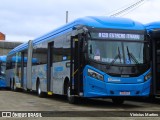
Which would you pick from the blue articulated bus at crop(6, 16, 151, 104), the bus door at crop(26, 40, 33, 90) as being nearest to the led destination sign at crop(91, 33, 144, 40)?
the blue articulated bus at crop(6, 16, 151, 104)

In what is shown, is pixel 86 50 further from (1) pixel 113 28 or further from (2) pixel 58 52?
(2) pixel 58 52

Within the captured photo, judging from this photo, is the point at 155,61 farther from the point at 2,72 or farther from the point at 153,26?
the point at 2,72

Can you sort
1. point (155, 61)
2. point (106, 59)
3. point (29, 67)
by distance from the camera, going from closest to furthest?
point (106, 59) < point (155, 61) < point (29, 67)

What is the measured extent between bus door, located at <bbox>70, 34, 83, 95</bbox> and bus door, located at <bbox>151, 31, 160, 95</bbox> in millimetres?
3281

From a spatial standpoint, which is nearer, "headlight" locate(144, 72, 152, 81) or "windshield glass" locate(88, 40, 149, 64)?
"windshield glass" locate(88, 40, 149, 64)

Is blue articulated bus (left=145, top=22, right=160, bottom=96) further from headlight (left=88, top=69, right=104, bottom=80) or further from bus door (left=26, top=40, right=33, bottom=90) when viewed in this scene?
bus door (left=26, top=40, right=33, bottom=90)

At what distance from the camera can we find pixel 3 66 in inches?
1404

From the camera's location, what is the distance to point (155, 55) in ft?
56.5

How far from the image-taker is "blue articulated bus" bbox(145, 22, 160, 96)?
56.1 feet

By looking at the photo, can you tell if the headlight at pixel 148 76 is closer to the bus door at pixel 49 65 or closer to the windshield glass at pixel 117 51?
the windshield glass at pixel 117 51

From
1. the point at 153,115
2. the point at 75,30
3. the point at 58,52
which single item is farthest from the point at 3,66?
the point at 153,115

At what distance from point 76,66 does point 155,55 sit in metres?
3.51

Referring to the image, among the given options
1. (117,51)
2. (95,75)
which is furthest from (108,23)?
(95,75)

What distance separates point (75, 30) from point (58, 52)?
8.59 feet
